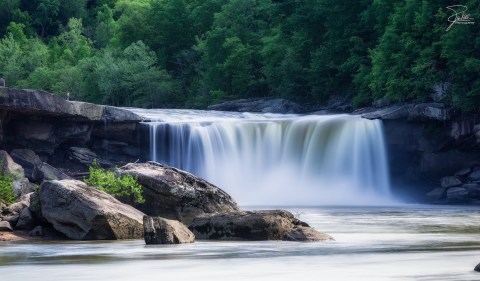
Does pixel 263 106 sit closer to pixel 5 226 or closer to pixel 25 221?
pixel 25 221

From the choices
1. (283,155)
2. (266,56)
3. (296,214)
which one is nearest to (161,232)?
Result: (296,214)

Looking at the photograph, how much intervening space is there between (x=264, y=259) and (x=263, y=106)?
2146 inches

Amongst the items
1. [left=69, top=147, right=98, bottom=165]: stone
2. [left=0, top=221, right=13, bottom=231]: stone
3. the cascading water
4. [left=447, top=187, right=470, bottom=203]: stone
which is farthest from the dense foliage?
[left=0, top=221, right=13, bottom=231]: stone

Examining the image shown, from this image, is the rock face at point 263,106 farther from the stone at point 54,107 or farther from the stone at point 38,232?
the stone at point 38,232

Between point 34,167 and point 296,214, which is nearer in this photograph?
point 296,214

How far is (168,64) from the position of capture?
10969 centimetres

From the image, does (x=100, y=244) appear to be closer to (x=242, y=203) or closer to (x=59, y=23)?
(x=242, y=203)

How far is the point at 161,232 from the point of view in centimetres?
3119

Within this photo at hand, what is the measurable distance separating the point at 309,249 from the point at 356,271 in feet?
17.2

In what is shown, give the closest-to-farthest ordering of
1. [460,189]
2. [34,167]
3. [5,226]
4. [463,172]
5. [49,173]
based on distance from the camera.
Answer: [5,226]
[49,173]
[34,167]
[460,189]
[463,172]

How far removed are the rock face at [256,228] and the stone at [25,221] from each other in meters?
4.93

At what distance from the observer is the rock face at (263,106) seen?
80.7 meters

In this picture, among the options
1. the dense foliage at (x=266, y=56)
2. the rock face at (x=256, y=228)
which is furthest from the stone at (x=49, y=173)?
the dense foliage at (x=266, y=56)

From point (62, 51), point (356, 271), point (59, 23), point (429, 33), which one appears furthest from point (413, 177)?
point (59, 23)
